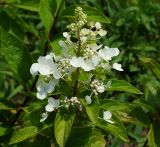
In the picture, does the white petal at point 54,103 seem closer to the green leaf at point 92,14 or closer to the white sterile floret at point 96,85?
the white sterile floret at point 96,85

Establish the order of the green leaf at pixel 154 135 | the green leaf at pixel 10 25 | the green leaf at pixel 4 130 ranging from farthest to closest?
the green leaf at pixel 10 25, the green leaf at pixel 154 135, the green leaf at pixel 4 130

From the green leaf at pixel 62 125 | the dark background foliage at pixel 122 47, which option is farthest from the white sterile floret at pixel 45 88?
the dark background foliage at pixel 122 47

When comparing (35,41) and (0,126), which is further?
(35,41)

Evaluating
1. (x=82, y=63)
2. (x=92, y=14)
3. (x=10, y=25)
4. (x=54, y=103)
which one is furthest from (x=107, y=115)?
(x=10, y=25)

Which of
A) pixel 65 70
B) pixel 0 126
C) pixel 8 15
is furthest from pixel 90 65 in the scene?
pixel 8 15

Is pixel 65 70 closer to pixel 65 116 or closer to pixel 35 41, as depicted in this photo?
pixel 65 116

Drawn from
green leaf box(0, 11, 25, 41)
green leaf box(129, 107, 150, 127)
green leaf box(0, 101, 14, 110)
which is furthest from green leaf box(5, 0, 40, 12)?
green leaf box(129, 107, 150, 127)

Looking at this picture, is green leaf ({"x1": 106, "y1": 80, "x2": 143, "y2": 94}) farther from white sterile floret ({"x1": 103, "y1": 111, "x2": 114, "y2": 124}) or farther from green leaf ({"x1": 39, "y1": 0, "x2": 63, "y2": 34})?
green leaf ({"x1": 39, "y1": 0, "x2": 63, "y2": 34})
